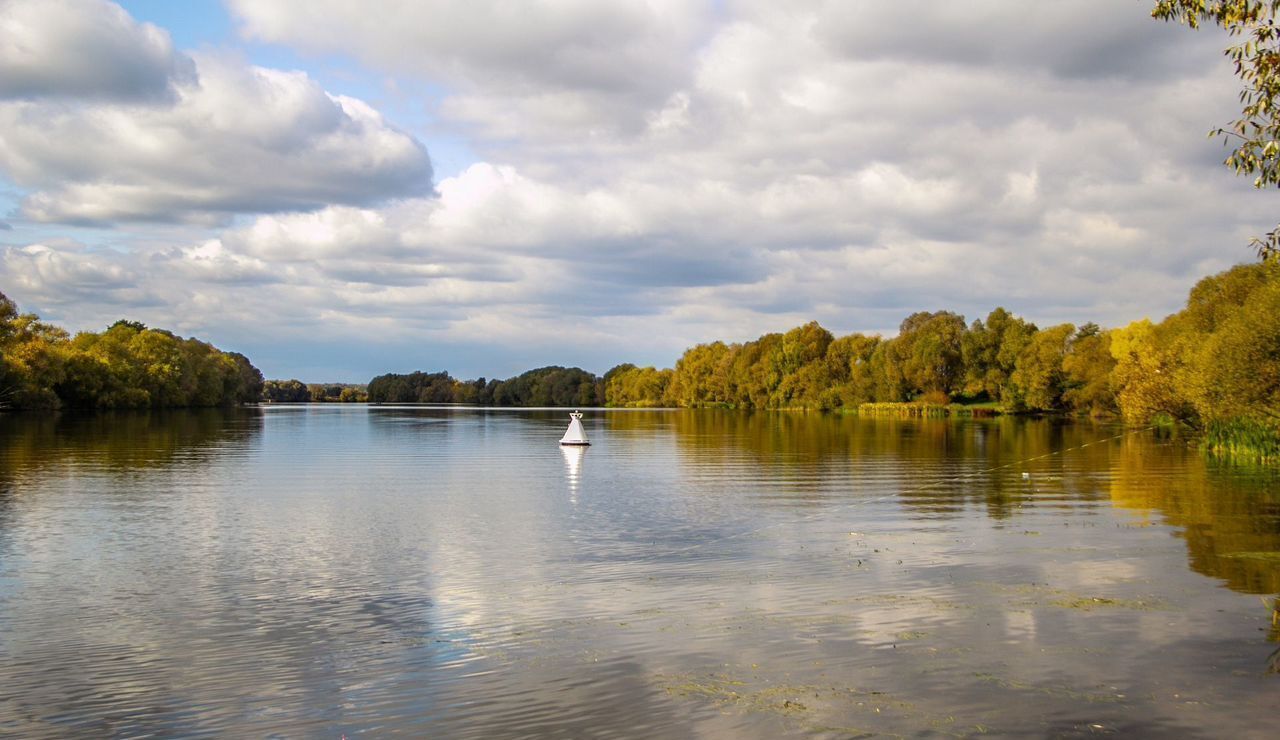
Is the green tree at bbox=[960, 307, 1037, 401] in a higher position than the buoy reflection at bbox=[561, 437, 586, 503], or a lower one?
higher

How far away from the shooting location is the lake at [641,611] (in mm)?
10664

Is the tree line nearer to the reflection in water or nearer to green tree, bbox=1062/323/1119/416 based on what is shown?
green tree, bbox=1062/323/1119/416

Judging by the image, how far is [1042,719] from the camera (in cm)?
1032

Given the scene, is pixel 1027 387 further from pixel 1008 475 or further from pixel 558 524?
pixel 558 524

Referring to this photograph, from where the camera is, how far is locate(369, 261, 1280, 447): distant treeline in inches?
1583

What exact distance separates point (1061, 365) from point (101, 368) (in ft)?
439

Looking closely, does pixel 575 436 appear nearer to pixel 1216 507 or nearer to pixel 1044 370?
pixel 1216 507

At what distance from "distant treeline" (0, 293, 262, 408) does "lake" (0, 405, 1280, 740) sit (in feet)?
314

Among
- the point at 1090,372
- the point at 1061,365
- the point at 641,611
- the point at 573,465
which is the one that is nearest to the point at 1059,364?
the point at 1061,365

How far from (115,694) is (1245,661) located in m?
14.2

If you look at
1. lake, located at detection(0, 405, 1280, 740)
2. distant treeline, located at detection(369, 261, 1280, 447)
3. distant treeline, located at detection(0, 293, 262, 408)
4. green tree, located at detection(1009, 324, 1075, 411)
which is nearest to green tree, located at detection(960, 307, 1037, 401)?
distant treeline, located at detection(369, 261, 1280, 447)

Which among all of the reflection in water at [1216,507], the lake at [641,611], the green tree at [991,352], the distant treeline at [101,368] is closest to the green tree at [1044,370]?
the green tree at [991,352]

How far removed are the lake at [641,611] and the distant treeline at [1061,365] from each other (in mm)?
8802

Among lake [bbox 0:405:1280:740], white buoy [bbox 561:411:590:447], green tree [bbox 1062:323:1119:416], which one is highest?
green tree [bbox 1062:323:1119:416]
